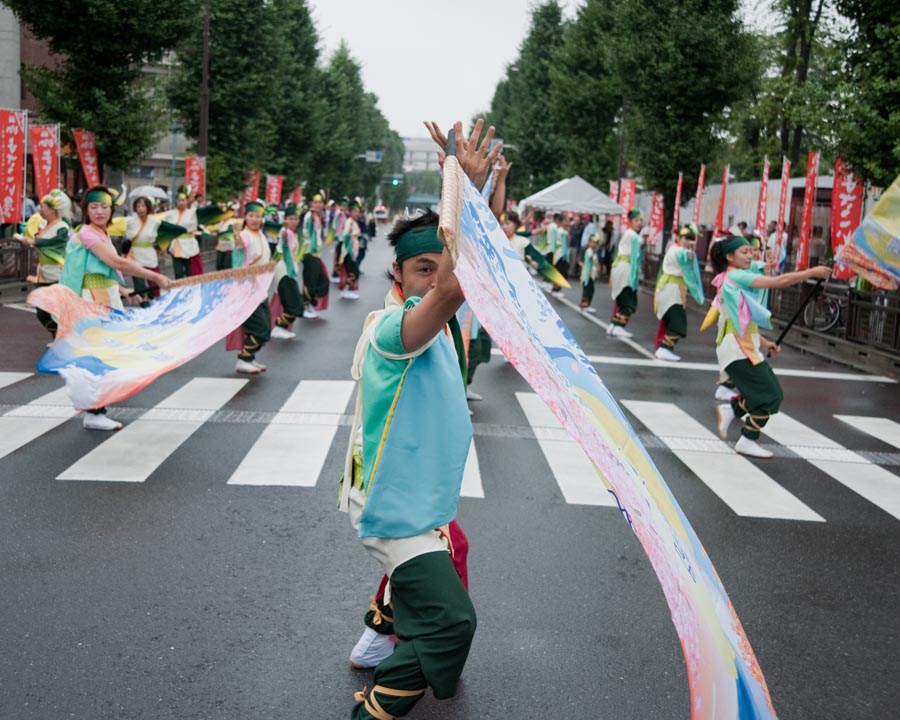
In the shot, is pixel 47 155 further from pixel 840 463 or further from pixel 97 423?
pixel 840 463

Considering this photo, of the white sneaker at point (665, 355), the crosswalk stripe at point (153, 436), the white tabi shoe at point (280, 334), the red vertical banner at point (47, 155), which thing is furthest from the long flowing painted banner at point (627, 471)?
the red vertical banner at point (47, 155)

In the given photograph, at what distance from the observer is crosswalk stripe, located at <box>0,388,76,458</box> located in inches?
307

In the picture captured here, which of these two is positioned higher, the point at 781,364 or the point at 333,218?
the point at 333,218

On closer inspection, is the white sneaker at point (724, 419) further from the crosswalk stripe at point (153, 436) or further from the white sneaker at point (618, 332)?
the white sneaker at point (618, 332)

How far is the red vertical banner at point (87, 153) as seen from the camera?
23.5 metres

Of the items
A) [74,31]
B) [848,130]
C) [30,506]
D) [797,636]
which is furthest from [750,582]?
[74,31]

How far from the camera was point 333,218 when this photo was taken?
20.8 m

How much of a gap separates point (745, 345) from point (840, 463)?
1.20 meters

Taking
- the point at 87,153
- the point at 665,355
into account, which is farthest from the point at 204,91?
the point at 665,355

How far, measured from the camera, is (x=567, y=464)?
780 cm

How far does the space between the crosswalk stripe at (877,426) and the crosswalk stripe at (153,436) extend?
5.95 meters

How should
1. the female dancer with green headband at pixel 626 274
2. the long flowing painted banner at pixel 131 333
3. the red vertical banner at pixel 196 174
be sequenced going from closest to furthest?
the long flowing painted banner at pixel 131 333 → the female dancer with green headband at pixel 626 274 → the red vertical banner at pixel 196 174

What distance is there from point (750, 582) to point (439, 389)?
2.88 m

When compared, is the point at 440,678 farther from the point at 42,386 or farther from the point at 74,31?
the point at 74,31
